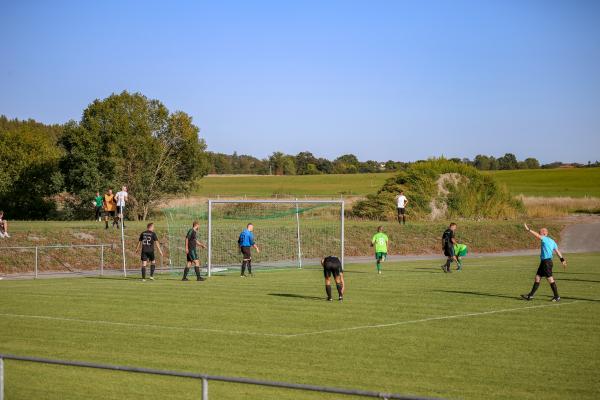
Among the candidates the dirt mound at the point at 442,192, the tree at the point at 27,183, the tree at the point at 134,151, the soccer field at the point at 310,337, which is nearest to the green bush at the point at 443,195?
the dirt mound at the point at 442,192

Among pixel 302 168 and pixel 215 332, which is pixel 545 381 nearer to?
pixel 215 332

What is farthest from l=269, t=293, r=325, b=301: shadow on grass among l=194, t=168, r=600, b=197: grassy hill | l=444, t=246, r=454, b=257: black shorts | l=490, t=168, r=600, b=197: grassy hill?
l=490, t=168, r=600, b=197: grassy hill

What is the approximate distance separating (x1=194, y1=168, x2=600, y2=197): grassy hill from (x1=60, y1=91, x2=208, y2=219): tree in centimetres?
3070

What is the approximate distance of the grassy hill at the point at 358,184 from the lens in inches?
3964

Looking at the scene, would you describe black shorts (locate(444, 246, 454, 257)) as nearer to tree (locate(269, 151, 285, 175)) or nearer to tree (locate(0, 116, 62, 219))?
tree (locate(0, 116, 62, 219))

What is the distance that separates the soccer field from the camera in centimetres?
1334

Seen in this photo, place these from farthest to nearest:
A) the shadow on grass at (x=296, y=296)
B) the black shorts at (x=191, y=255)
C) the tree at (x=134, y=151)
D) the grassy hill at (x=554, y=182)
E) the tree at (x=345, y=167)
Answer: the tree at (x=345, y=167), the grassy hill at (x=554, y=182), the tree at (x=134, y=151), the black shorts at (x=191, y=255), the shadow on grass at (x=296, y=296)

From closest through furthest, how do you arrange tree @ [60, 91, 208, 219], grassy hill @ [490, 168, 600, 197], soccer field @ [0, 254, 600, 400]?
soccer field @ [0, 254, 600, 400], tree @ [60, 91, 208, 219], grassy hill @ [490, 168, 600, 197]

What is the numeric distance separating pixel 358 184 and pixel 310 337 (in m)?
96.7

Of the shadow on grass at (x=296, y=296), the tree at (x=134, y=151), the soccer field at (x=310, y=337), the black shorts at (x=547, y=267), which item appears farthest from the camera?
the tree at (x=134, y=151)

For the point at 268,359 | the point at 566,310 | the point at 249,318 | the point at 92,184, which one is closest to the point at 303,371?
the point at 268,359

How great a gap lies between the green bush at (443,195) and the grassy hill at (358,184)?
34.9 meters

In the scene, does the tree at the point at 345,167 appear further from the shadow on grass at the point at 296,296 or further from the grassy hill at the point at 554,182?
the shadow on grass at the point at 296,296

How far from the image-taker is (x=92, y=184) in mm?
58625
